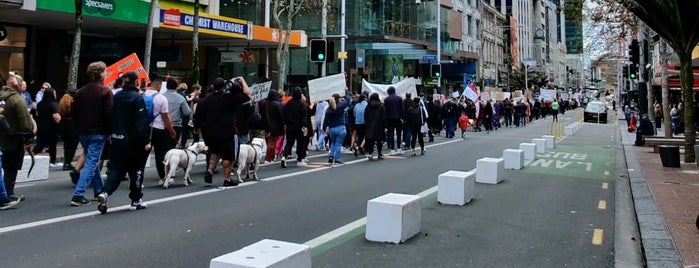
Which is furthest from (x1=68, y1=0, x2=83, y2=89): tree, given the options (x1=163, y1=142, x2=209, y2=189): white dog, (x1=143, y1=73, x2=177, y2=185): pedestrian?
(x1=163, y1=142, x2=209, y2=189): white dog

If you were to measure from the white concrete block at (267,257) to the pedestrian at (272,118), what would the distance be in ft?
30.7

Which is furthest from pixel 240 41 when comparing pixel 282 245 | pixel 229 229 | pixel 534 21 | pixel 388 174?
pixel 534 21

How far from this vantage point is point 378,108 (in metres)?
15.2

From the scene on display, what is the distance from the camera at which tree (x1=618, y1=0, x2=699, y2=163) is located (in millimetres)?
14109

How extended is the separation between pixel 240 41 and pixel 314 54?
310 inches

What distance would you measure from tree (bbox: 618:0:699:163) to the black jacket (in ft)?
39.3

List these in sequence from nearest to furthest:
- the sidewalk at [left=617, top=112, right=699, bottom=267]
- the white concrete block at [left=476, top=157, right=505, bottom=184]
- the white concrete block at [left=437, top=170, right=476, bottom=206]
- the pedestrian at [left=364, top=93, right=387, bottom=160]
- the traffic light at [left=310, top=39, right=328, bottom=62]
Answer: the sidewalk at [left=617, top=112, right=699, bottom=267] < the white concrete block at [left=437, top=170, right=476, bottom=206] < the white concrete block at [left=476, top=157, right=505, bottom=184] < the pedestrian at [left=364, top=93, right=387, bottom=160] < the traffic light at [left=310, top=39, right=328, bottom=62]

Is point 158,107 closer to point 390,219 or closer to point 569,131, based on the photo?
point 390,219

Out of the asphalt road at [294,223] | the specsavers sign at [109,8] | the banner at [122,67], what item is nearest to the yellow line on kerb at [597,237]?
the asphalt road at [294,223]

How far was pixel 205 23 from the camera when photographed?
22766 mm

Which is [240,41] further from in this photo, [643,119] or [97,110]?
[97,110]

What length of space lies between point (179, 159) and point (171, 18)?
13.1 m

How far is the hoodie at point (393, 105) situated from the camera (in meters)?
16.4

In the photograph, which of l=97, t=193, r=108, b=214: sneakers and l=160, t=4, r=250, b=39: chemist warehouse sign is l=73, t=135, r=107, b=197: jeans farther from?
l=160, t=4, r=250, b=39: chemist warehouse sign
